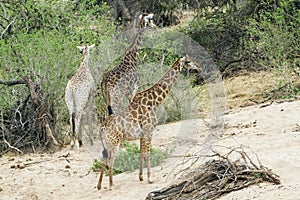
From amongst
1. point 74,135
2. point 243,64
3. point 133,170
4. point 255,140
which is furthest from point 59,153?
point 243,64

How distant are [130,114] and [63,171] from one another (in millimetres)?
1738

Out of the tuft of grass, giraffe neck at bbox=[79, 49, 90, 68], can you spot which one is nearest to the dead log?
giraffe neck at bbox=[79, 49, 90, 68]

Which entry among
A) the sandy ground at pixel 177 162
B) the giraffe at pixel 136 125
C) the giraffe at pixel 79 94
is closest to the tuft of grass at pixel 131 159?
the sandy ground at pixel 177 162

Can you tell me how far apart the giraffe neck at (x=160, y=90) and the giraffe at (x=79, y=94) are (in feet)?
8.26

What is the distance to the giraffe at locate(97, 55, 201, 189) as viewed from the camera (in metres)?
6.75

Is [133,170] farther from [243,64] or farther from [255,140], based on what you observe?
[243,64]

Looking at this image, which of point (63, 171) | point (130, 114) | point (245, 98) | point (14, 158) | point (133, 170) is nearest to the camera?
point (130, 114)

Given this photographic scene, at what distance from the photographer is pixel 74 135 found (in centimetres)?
959

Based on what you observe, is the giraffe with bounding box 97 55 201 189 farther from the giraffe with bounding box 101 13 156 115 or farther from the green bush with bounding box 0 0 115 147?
the green bush with bounding box 0 0 115 147

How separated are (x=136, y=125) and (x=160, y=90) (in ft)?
1.84

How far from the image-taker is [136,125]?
6.93 metres

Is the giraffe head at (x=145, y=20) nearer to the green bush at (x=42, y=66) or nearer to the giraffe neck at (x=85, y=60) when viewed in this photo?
the giraffe neck at (x=85, y=60)

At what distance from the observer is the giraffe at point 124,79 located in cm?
846

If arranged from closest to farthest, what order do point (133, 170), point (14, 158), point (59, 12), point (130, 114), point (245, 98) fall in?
point (130, 114) → point (133, 170) → point (14, 158) → point (245, 98) → point (59, 12)
